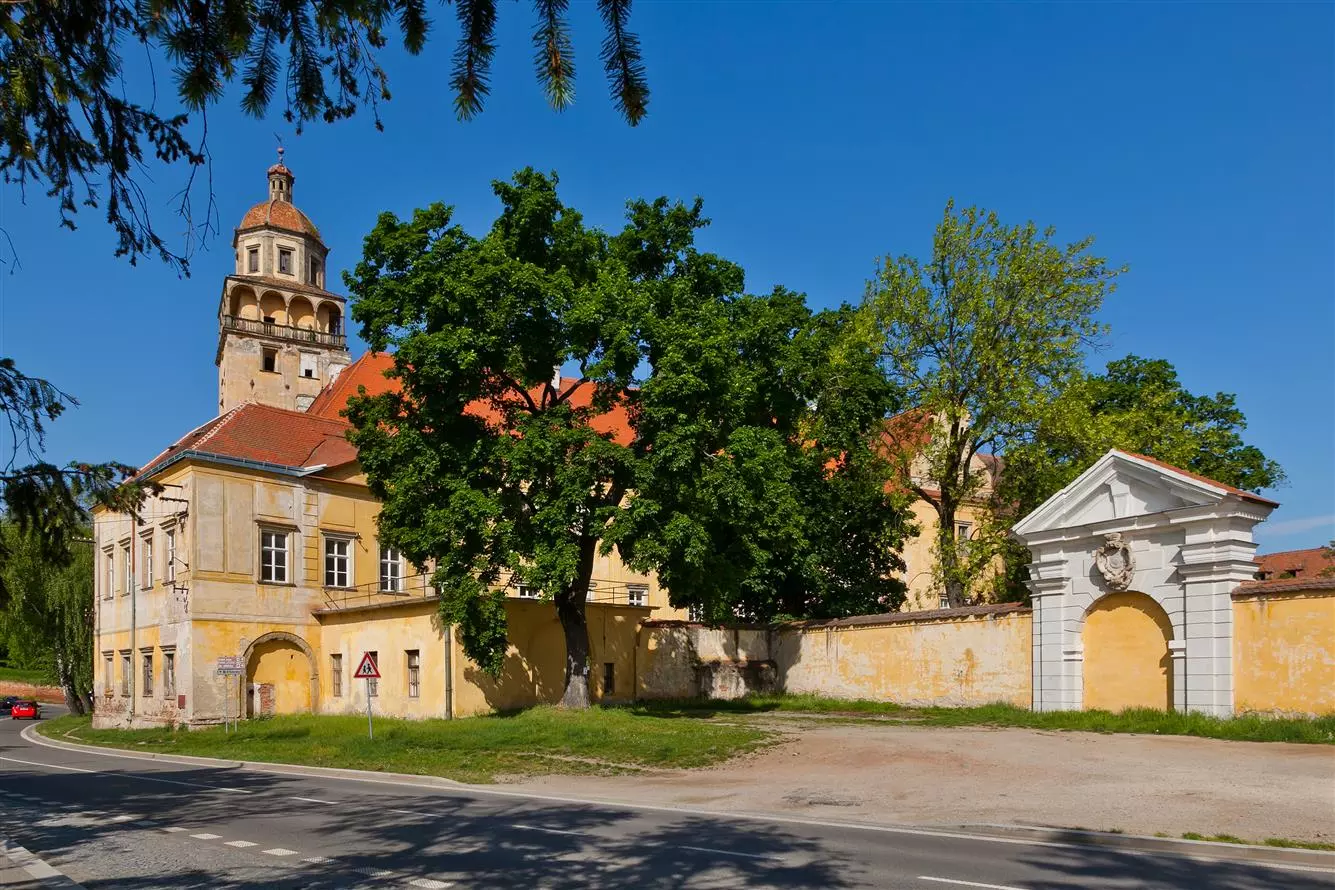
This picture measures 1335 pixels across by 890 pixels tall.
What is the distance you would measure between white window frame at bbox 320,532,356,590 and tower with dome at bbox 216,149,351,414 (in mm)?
18928

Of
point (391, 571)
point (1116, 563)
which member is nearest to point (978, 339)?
point (1116, 563)

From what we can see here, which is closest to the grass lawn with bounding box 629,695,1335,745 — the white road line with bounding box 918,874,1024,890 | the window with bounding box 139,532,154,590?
the white road line with bounding box 918,874,1024,890

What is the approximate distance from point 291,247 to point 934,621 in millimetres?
42630

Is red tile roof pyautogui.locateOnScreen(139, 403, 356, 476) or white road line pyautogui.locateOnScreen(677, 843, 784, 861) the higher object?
red tile roof pyautogui.locateOnScreen(139, 403, 356, 476)

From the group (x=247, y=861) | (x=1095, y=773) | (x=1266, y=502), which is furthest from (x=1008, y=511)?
(x=247, y=861)

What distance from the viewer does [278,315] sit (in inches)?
2307

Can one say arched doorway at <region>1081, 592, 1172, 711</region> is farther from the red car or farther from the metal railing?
the red car

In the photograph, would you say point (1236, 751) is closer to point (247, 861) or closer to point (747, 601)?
point (247, 861)

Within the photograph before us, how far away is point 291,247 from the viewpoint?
2325 inches

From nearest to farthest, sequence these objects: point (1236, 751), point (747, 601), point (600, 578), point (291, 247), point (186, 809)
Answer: point (186, 809), point (1236, 751), point (747, 601), point (600, 578), point (291, 247)

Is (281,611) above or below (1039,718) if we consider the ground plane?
above

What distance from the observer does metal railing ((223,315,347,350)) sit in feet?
187

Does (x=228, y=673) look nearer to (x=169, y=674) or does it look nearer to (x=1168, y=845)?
(x=169, y=674)

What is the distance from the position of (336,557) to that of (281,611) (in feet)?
10.2
